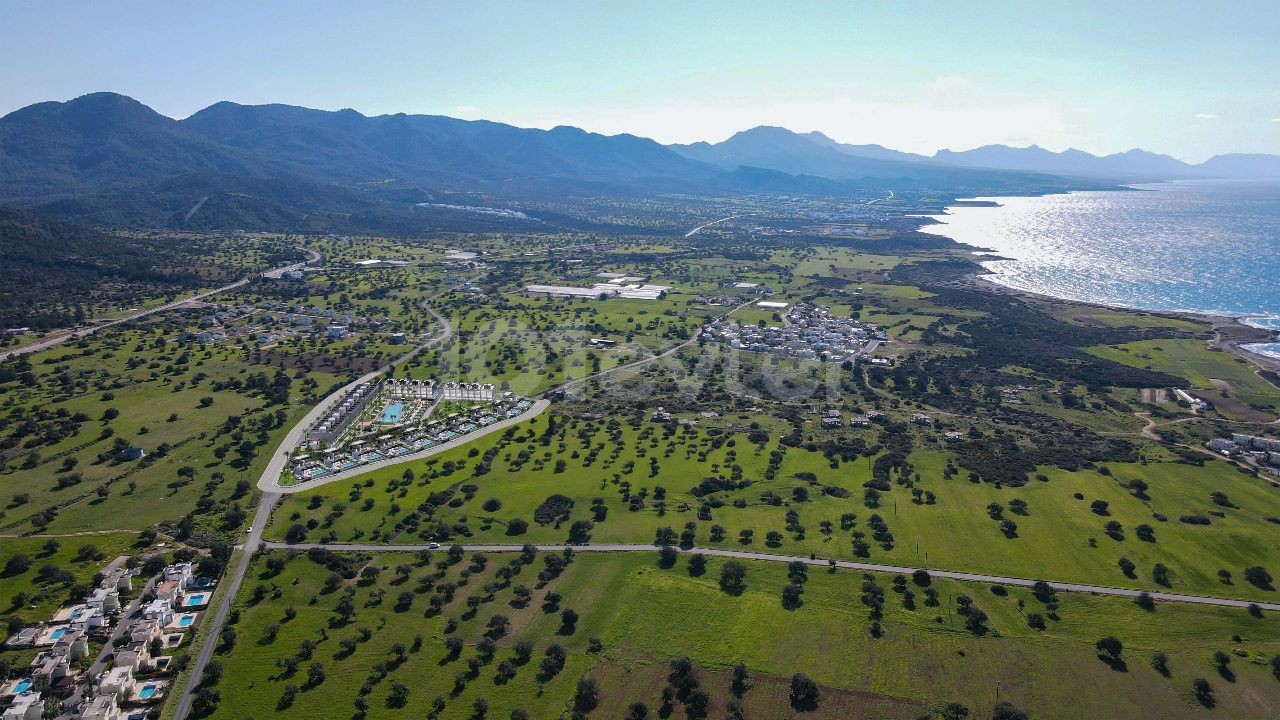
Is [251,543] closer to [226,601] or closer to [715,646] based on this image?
[226,601]

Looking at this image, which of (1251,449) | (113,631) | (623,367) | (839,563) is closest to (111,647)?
(113,631)

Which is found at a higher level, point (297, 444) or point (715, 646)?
point (715, 646)

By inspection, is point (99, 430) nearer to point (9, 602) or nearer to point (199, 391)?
point (199, 391)

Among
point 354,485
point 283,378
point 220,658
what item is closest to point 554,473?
point 354,485

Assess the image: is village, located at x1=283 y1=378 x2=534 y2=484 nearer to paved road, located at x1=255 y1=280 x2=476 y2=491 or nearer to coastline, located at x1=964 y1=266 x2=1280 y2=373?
paved road, located at x1=255 y1=280 x2=476 y2=491

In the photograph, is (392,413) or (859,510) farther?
(392,413)

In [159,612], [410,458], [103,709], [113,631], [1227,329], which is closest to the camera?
[103,709]

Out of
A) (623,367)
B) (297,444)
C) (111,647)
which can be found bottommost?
(623,367)
